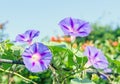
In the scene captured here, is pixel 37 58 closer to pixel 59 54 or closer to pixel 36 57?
pixel 36 57

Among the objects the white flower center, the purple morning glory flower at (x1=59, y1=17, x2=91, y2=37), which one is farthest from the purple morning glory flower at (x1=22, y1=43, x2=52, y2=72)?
the purple morning glory flower at (x1=59, y1=17, x2=91, y2=37)

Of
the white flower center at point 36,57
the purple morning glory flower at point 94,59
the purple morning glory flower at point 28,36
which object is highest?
the purple morning glory flower at point 28,36

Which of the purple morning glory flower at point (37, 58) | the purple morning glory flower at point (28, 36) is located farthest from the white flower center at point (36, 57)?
the purple morning glory flower at point (28, 36)

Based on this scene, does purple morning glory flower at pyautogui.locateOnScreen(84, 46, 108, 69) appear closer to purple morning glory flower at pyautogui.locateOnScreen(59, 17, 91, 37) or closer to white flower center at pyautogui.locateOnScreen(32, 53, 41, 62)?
purple morning glory flower at pyautogui.locateOnScreen(59, 17, 91, 37)

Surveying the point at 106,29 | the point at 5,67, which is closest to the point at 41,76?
the point at 5,67

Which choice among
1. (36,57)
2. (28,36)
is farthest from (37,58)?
(28,36)

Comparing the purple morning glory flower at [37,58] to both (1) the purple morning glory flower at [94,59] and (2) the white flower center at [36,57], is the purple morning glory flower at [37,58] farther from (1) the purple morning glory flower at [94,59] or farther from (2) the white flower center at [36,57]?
(1) the purple morning glory flower at [94,59]
